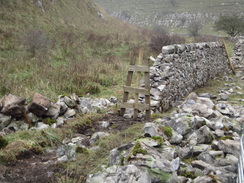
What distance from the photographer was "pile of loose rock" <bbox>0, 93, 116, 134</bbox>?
5441mm

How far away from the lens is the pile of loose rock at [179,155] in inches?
119

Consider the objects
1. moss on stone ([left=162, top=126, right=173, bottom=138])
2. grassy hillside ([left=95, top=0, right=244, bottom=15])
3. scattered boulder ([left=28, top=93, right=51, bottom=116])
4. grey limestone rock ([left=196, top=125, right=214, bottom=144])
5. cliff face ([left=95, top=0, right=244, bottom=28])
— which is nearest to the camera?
grey limestone rock ([left=196, top=125, right=214, bottom=144])

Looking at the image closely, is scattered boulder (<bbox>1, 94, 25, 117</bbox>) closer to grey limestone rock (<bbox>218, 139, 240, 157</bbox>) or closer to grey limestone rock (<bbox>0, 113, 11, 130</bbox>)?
grey limestone rock (<bbox>0, 113, 11, 130</bbox>)

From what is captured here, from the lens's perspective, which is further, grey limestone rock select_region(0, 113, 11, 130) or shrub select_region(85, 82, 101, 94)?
shrub select_region(85, 82, 101, 94)

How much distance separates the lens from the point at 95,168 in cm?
359

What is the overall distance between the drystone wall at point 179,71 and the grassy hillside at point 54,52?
6.83 ft

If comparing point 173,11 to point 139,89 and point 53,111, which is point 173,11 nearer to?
point 139,89

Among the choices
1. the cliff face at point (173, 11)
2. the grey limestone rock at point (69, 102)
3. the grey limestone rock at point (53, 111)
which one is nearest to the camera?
the grey limestone rock at point (53, 111)

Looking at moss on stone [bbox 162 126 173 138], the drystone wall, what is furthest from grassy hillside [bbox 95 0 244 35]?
moss on stone [bbox 162 126 173 138]

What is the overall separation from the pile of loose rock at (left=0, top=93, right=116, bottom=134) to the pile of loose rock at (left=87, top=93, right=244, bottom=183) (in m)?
2.39

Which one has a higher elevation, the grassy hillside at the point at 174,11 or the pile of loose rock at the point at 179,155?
the grassy hillside at the point at 174,11

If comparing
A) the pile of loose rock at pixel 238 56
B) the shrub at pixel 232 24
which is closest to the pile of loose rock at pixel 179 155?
the pile of loose rock at pixel 238 56

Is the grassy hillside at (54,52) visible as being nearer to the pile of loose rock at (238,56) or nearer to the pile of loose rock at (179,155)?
the pile of loose rock at (179,155)

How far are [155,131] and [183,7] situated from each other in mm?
68702
